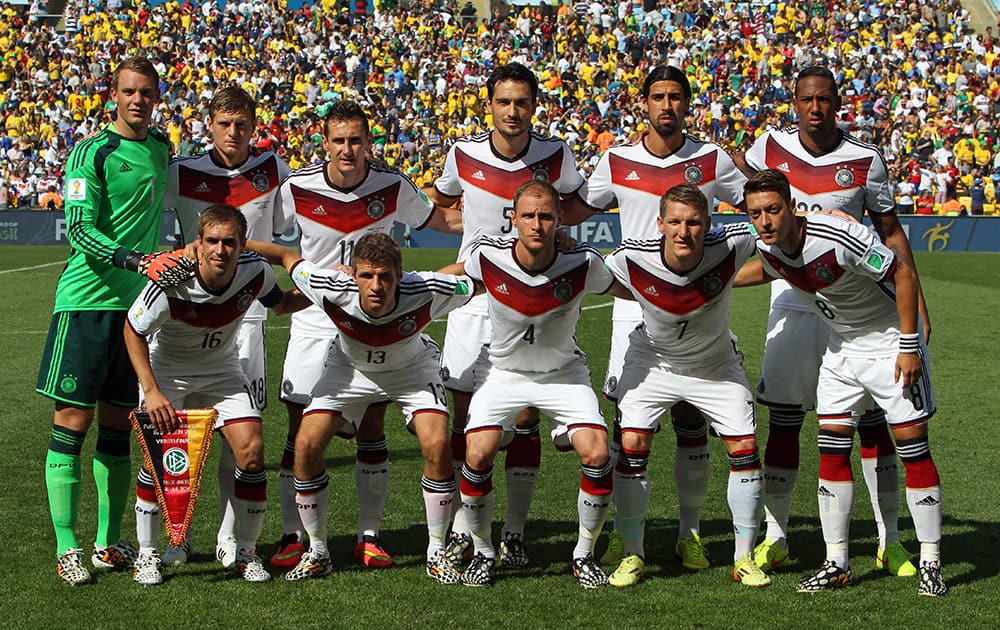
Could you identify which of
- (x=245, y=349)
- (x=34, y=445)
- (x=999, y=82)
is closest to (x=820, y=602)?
(x=245, y=349)

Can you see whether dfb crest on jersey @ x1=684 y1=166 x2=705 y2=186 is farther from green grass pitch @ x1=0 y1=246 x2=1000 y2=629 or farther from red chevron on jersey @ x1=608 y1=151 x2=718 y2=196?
green grass pitch @ x1=0 y1=246 x2=1000 y2=629

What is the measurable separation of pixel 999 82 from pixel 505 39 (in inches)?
538

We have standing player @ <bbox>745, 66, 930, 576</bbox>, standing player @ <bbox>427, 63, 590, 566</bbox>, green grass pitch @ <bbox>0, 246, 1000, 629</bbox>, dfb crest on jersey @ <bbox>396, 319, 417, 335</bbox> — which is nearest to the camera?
green grass pitch @ <bbox>0, 246, 1000, 629</bbox>

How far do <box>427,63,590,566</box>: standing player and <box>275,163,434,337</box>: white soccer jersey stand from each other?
33 cm

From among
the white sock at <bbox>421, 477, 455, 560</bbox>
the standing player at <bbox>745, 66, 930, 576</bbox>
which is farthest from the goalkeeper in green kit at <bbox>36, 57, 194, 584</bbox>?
the standing player at <bbox>745, 66, 930, 576</bbox>

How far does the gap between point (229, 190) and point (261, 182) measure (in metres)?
0.18

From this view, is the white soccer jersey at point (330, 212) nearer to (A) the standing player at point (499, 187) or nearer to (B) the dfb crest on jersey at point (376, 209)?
(B) the dfb crest on jersey at point (376, 209)

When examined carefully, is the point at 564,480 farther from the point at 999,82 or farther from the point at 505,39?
the point at 505,39

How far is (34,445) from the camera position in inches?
339

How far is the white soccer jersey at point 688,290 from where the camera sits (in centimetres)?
584

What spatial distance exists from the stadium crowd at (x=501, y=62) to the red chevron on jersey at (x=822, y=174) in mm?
20786

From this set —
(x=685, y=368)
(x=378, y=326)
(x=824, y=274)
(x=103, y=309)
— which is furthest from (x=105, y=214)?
(x=824, y=274)

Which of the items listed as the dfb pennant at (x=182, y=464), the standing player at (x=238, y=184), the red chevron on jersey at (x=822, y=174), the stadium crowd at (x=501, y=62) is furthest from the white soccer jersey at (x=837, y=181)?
the stadium crowd at (x=501, y=62)

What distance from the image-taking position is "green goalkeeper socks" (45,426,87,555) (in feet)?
19.0
